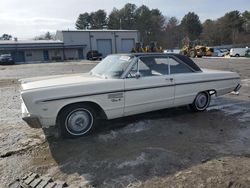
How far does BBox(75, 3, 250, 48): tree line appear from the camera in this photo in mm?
81625

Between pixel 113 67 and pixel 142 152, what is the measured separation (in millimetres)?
2099

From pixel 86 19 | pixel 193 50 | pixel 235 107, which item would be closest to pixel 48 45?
pixel 193 50

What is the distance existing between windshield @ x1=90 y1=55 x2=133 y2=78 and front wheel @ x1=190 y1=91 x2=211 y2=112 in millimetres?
2096

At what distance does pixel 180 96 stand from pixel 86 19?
86459 millimetres

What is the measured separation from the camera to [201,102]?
680 centimetres

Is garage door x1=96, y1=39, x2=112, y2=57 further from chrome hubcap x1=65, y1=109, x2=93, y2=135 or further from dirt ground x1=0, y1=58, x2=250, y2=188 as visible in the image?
chrome hubcap x1=65, y1=109, x2=93, y2=135

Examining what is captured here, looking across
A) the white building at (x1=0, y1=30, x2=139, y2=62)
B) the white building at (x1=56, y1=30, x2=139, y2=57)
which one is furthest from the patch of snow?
the white building at (x1=56, y1=30, x2=139, y2=57)

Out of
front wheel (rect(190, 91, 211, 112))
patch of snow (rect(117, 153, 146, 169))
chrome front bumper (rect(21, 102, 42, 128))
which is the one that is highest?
chrome front bumper (rect(21, 102, 42, 128))

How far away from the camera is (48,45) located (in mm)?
50531

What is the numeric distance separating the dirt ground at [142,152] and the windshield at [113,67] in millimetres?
1090

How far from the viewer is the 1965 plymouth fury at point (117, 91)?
4734mm

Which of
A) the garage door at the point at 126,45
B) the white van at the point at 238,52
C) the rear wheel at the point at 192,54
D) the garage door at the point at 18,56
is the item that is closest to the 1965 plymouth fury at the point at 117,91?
the rear wheel at the point at 192,54

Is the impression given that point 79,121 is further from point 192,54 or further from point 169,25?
point 169,25

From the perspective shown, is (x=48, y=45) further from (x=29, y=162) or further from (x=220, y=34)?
(x=220, y=34)
